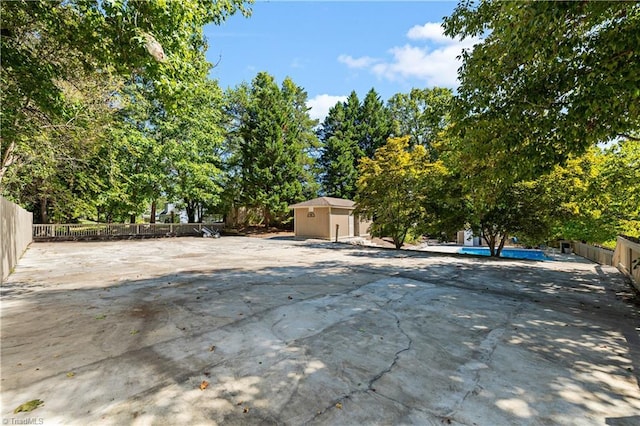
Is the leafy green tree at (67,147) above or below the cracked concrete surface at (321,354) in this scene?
above

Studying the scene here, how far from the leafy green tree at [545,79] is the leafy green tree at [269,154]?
745 inches

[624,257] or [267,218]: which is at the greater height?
[267,218]

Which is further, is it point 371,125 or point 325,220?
point 371,125

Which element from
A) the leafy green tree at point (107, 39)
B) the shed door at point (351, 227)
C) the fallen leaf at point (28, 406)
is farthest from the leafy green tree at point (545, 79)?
the shed door at point (351, 227)

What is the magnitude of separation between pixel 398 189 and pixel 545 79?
846 cm

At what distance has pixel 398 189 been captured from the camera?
12977mm

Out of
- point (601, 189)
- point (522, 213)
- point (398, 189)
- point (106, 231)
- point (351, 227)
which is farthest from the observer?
point (351, 227)

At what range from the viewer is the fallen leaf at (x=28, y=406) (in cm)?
196

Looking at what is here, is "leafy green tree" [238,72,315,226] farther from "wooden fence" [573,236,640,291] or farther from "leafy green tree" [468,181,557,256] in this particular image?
"wooden fence" [573,236,640,291]

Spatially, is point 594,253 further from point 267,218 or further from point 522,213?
point 267,218

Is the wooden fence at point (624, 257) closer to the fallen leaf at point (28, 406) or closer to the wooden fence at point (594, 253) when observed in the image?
the wooden fence at point (594, 253)

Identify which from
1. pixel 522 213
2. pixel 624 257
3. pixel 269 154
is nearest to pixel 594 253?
pixel 522 213

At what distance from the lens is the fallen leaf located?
6.44 feet

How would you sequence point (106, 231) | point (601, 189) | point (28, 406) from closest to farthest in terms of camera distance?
point (28, 406) → point (601, 189) → point (106, 231)
